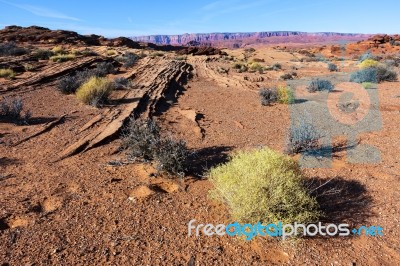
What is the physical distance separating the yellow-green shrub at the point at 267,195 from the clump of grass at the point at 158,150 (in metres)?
1.16

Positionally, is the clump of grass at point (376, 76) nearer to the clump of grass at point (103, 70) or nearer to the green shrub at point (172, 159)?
the clump of grass at point (103, 70)

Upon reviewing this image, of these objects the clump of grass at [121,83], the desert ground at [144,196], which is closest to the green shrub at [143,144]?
the desert ground at [144,196]

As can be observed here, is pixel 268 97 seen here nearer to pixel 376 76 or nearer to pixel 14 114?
pixel 14 114

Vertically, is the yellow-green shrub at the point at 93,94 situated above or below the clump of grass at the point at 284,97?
above

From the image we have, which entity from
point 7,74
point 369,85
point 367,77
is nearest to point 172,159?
point 7,74

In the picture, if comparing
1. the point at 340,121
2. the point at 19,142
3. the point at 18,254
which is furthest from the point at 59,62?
the point at 18,254

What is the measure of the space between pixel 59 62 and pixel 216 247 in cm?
1786

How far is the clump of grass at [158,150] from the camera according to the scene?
5133 mm

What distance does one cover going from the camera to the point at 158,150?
5422 millimetres

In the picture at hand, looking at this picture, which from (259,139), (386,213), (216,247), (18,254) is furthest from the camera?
(259,139)

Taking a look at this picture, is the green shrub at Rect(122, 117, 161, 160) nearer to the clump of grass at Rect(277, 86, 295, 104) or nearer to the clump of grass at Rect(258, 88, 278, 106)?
the clump of grass at Rect(258, 88, 278, 106)

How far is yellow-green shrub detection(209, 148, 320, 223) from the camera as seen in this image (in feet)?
12.2

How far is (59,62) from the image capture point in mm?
18391

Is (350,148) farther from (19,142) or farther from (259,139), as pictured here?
(19,142)
